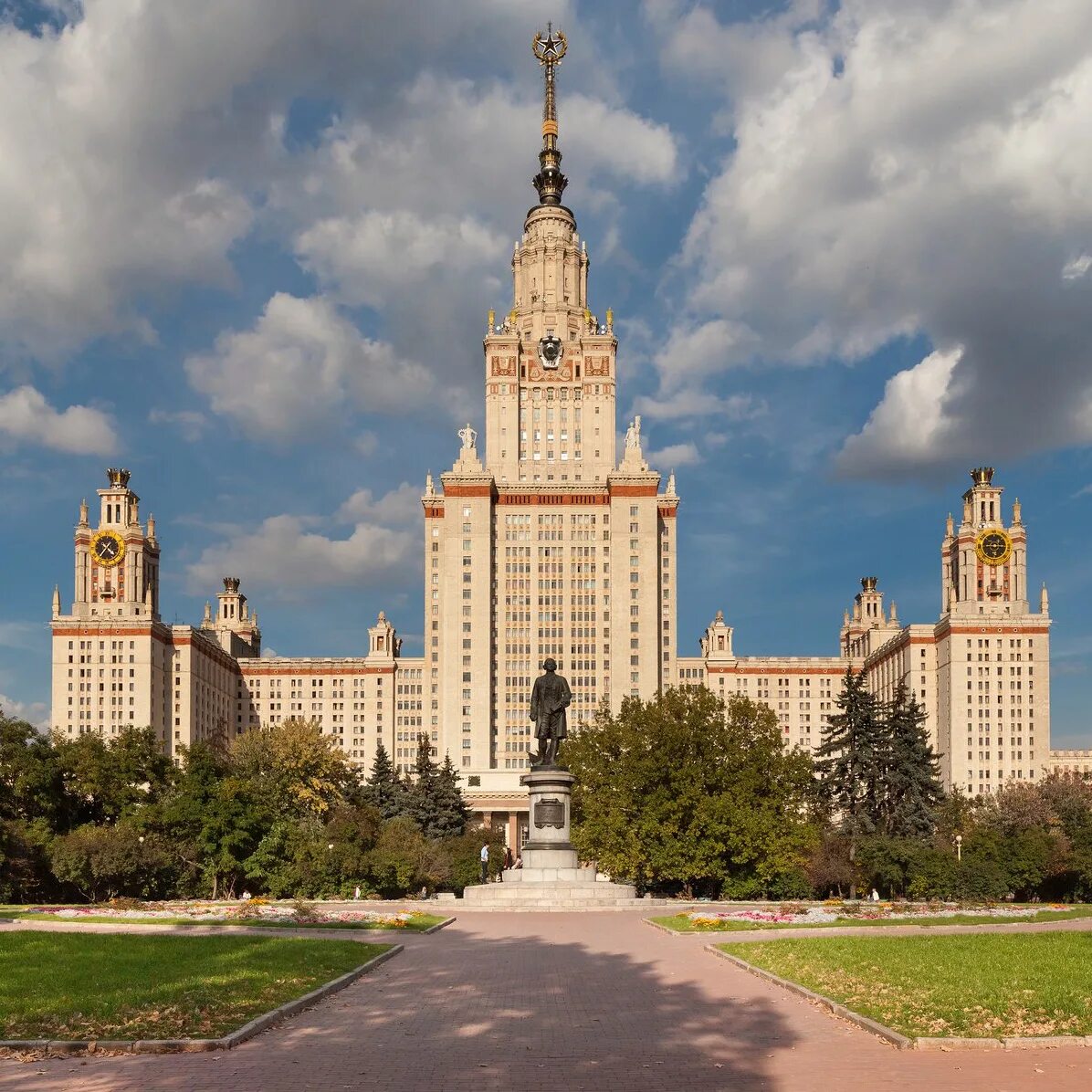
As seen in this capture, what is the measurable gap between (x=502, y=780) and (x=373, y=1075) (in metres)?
138

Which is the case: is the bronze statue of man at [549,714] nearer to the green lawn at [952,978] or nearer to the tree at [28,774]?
the green lawn at [952,978]

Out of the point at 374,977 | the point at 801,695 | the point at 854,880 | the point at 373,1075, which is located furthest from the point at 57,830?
the point at 801,695

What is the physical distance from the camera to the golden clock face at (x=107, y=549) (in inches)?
6516

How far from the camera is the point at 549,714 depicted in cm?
5422

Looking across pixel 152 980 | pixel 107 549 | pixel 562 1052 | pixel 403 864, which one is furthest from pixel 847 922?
pixel 107 549

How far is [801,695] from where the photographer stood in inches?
7717

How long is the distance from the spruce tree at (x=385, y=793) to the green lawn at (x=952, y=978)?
219 ft

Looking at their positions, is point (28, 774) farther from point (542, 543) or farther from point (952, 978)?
point (542, 543)

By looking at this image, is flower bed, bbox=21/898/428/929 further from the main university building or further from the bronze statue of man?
the main university building

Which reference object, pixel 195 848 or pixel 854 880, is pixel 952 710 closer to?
pixel 854 880

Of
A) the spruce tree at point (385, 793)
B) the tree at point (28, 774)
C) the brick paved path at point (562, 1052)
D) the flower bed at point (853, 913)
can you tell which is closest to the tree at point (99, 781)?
the tree at point (28, 774)

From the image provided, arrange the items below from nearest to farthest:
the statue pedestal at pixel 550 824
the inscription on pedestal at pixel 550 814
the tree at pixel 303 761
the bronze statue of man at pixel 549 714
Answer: the statue pedestal at pixel 550 824, the inscription on pedestal at pixel 550 814, the bronze statue of man at pixel 549 714, the tree at pixel 303 761

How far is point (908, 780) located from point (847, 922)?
151ft

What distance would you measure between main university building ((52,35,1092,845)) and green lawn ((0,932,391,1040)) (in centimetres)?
12500
